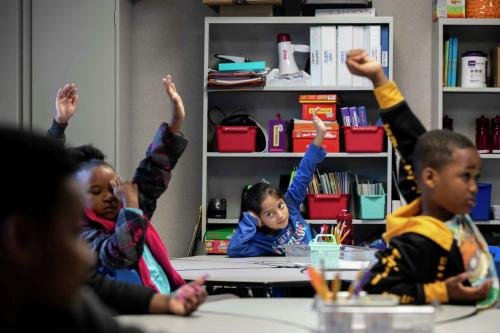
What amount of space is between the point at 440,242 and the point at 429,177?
172 millimetres

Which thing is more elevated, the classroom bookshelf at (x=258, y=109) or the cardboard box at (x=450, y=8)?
the cardboard box at (x=450, y=8)

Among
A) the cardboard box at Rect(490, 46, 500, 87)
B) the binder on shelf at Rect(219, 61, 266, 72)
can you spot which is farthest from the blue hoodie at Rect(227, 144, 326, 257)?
the cardboard box at Rect(490, 46, 500, 87)

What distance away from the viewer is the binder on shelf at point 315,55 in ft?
15.4

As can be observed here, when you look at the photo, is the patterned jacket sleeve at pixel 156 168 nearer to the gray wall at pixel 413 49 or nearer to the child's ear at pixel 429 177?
the child's ear at pixel 429 177

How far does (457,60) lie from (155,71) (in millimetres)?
2061

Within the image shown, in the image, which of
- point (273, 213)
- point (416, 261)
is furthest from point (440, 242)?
point (273, 213)

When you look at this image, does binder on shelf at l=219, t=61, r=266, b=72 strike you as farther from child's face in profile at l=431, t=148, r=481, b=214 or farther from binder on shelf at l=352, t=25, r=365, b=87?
child's face in profile at l=431, t=148, r=481, b=214

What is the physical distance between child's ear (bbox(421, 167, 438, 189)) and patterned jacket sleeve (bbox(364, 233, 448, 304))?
137 mm

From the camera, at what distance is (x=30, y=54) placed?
4.66 metres

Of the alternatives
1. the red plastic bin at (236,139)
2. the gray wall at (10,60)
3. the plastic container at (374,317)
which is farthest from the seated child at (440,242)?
the gray wall at (10,60)

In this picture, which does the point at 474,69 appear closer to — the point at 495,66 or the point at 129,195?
the point at 495,66

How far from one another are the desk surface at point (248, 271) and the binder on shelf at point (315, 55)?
1647mm

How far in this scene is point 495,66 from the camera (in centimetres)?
472

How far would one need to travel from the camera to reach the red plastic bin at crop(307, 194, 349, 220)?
4.66 meters
